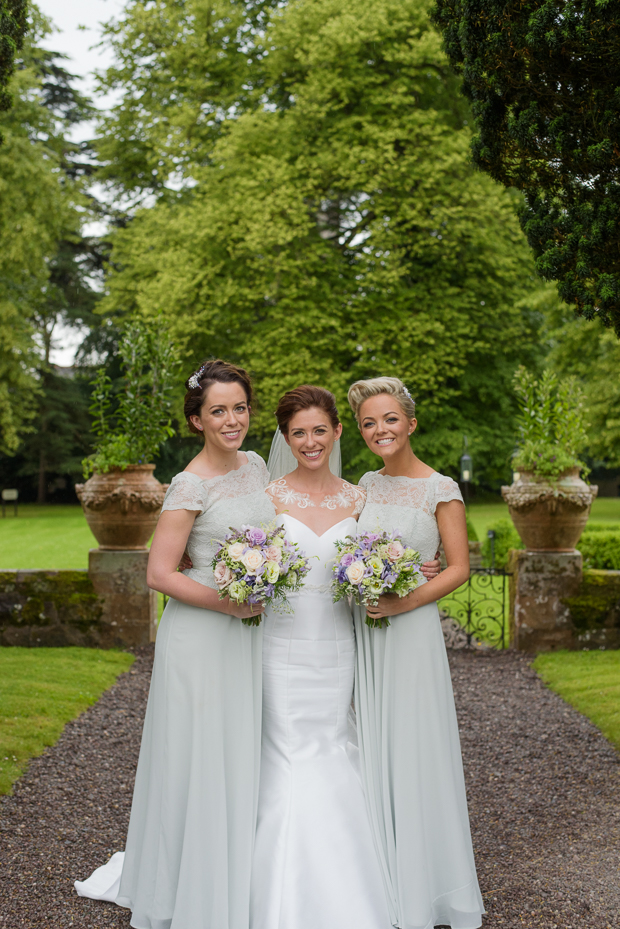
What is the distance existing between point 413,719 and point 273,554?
992mm

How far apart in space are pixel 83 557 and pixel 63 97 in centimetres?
2330

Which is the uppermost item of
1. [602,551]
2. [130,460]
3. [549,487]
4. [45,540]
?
[130,460]

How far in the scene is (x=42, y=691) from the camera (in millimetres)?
6875

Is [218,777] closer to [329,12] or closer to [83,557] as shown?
[83,557]

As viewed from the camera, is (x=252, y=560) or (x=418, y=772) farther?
(x=418, y=772)

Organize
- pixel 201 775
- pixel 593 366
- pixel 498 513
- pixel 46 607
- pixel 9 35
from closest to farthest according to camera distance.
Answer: pixel 201 775 < pixel 9 35 < pixel 46 607 < pixel 593 366 < pixel 498 513

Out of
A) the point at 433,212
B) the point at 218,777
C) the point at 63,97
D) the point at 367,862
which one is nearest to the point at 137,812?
the point at 218,777

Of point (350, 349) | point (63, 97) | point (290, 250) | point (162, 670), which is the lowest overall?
point (162, 670)

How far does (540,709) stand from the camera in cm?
677

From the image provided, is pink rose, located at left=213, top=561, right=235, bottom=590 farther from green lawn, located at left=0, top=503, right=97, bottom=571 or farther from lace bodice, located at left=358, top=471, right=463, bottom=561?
green lawn, located at left=0, top=503, right=97, bottom=571

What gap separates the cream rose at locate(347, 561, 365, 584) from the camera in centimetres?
318

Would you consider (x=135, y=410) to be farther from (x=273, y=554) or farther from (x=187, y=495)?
(x=273, y=554)

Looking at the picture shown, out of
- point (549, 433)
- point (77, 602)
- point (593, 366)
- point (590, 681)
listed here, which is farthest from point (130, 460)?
point (593, 366)

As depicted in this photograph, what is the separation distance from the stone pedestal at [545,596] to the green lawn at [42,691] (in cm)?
407
